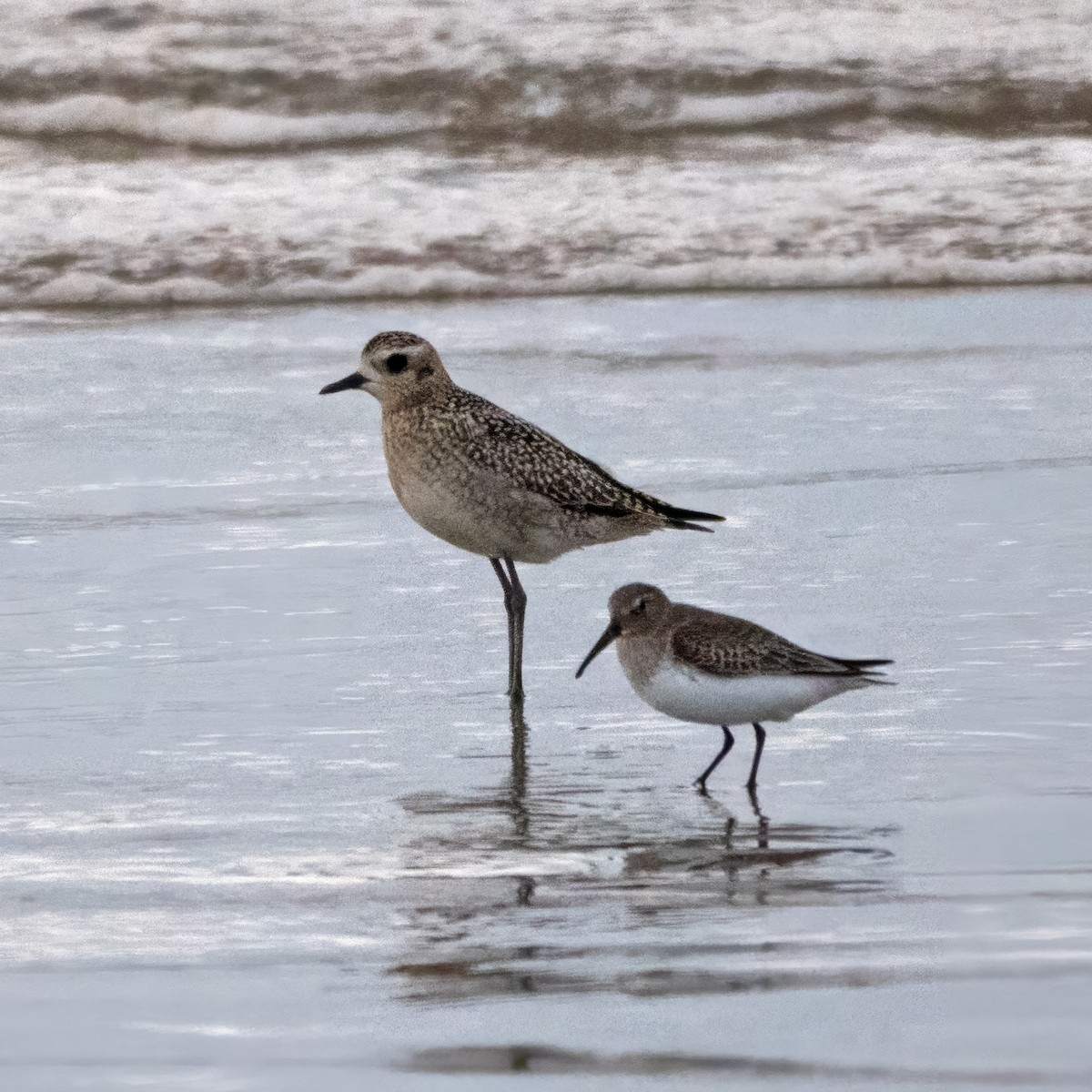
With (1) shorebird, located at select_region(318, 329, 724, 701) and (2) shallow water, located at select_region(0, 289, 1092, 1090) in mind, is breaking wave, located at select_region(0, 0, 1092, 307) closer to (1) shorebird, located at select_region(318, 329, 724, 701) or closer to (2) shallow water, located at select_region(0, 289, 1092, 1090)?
(2) shallow water, located at select_region(0, 289, 1092, 1090)

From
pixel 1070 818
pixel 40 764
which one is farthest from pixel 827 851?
pixel 40 764

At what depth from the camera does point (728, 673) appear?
17.9 feet

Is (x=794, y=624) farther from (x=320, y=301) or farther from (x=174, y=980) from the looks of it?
(x=320, y=301)

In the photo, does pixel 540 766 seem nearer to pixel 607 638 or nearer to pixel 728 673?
pixel 607 638

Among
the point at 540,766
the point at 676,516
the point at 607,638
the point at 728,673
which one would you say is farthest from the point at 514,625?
the point at 728,673

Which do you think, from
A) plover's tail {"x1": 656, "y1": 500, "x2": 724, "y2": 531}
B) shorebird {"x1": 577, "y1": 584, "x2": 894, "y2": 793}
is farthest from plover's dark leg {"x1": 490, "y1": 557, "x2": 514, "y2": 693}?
shorebird {"x1": 577, "y1": 584, "x2": 894, "y2": 793}

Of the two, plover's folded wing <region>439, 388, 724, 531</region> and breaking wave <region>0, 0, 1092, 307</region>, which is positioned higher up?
breaking wave <region>0, 0, 1092, 307</region>

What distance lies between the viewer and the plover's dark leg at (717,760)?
553 cm

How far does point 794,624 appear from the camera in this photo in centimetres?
644

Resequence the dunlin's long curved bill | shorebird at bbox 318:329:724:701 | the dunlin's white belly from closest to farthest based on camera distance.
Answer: the dunlin's white belly < the dunlin's long curved bill < shorebird at bbox 318:329:724:701

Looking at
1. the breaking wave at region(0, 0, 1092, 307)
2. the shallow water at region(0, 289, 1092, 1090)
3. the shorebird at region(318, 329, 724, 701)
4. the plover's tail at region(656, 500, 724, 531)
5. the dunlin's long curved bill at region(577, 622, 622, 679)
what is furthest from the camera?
the breaking wave at region(0, 0, 1092, 307)

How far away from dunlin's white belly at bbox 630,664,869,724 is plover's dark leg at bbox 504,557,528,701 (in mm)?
872

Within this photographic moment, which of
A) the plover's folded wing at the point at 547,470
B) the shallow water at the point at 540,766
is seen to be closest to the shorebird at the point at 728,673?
the shallow water at the point at 540,766

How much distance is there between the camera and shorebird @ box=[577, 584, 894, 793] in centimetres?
547
